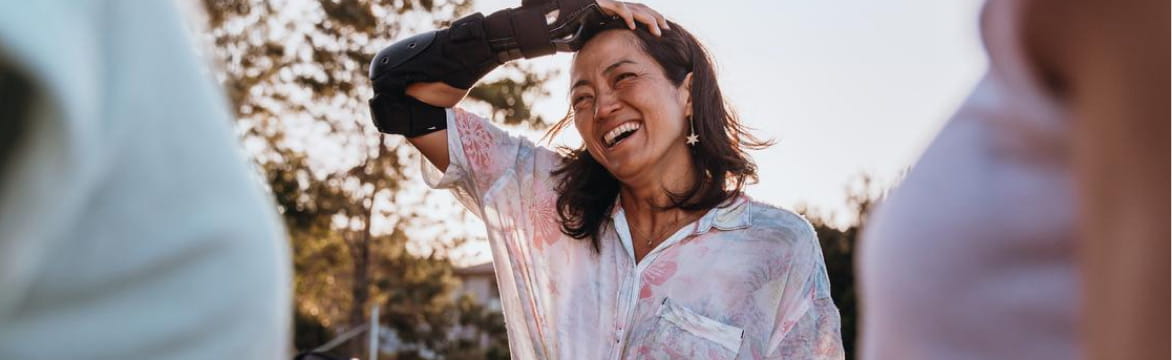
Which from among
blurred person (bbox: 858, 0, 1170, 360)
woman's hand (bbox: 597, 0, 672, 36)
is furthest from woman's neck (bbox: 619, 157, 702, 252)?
blurred person (bbox: 858, 0, 1170, 360)

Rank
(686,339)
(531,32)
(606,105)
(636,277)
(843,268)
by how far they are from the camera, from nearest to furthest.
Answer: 1. (686,339)
2. (636,277)
3. (606,105)
4. (531,32)
5. (843,268)

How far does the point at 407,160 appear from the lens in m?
20.9

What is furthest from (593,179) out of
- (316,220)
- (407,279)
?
(407,279)

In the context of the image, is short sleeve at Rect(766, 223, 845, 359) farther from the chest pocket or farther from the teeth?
the teeth

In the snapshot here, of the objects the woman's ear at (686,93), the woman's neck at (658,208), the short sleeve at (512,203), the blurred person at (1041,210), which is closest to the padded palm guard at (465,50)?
the short sleeve at (512,203)

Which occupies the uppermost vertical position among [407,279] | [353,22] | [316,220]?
[353,22]

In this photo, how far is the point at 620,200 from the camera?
355 centimetres

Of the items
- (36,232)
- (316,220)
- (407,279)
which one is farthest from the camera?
(407,279)

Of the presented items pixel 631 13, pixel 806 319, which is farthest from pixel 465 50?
pixel 806 319

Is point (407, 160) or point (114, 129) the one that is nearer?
point (114, 129)

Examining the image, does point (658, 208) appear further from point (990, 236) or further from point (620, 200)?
point (990, 236)

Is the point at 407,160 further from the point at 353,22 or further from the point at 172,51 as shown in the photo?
the point at 172,51

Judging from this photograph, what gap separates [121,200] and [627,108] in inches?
113

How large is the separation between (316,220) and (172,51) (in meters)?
20.3
